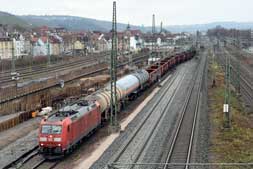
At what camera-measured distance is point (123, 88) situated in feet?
159

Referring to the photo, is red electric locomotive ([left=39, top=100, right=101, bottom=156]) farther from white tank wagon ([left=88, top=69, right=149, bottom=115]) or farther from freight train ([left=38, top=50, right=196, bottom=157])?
white tank wagon ([left=88, top=69, right=149, bottom=115])

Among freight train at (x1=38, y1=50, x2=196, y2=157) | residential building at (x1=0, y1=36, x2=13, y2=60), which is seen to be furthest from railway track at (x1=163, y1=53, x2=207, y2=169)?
residential building at (x1=0, y1=36, x2=13, y2=60)

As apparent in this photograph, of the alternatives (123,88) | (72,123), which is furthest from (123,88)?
(72,123)

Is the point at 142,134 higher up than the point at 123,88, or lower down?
lower down

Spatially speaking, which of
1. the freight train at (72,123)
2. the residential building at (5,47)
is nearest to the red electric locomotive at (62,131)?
the freight train at (72,123)

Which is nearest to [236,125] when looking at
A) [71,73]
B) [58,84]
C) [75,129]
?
[75,129]

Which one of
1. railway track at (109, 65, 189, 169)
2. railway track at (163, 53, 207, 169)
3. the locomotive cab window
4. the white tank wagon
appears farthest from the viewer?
the white tank wagon

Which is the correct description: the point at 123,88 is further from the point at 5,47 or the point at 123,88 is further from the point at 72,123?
the point at 5,47

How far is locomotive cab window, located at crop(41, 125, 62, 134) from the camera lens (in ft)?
92.3

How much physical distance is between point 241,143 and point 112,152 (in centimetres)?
964

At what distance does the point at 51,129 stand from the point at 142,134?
32.9 feet

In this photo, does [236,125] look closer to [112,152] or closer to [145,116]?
[145,116]

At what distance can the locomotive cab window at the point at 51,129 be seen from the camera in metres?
28.1

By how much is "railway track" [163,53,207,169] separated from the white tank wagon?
6.41m
